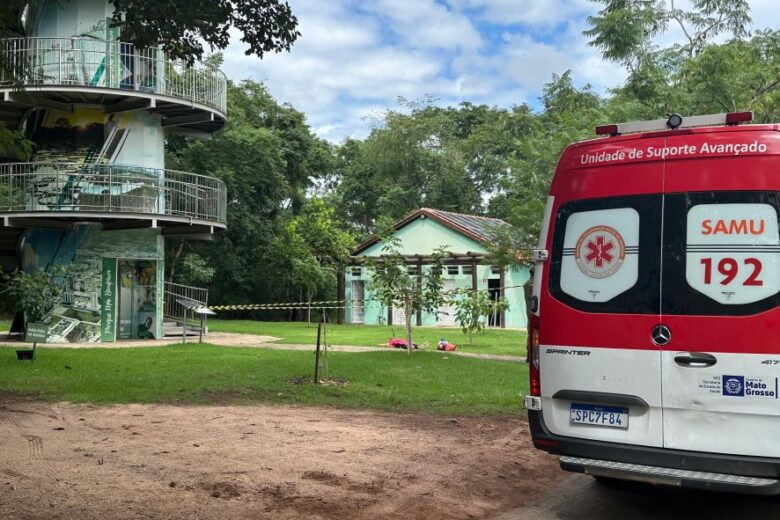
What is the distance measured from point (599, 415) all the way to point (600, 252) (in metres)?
1.17

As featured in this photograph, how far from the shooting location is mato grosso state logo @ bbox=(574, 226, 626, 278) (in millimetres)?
5305

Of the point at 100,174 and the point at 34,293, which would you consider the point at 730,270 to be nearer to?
the point at 34,293

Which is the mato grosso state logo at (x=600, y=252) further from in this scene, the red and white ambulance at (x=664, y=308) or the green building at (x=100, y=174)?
the green building at (x=100, y=174)

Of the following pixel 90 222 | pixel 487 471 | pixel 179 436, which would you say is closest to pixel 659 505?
pixel 487 471

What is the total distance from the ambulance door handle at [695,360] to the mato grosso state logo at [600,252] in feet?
2.45

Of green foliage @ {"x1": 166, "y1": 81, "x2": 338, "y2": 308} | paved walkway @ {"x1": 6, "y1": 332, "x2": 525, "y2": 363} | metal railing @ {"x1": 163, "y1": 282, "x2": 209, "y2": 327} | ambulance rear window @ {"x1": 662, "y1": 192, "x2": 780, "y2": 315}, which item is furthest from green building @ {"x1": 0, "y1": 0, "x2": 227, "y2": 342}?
ambulance rear window @ {"x1": 662, "y1": 192, "x2": 780, "y2": 315}

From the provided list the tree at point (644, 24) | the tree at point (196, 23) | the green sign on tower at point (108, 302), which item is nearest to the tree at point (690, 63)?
the tree at point (644, 24)

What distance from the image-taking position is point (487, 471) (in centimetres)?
690

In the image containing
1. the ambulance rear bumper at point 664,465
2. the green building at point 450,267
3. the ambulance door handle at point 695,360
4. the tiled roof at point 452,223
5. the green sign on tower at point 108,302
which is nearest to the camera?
the ambulance rear bumper at point 664,465

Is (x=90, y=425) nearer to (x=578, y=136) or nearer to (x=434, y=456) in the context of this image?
(x=434, y=456)

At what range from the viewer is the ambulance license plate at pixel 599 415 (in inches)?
205

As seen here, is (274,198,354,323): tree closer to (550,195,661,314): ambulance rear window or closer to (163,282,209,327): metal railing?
(163,282,209,327): metal railing

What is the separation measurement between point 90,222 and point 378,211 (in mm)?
27064

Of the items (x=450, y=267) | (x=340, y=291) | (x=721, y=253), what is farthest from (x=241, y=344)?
(x=340, y=291)
